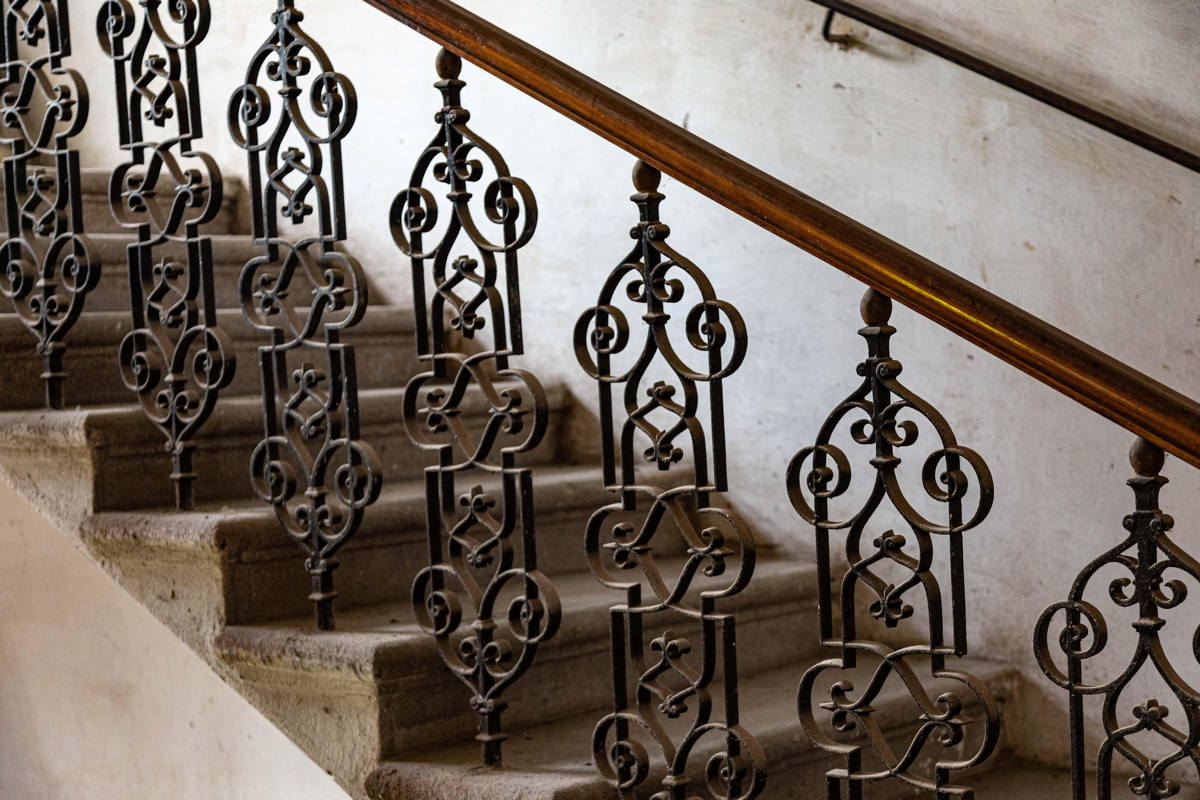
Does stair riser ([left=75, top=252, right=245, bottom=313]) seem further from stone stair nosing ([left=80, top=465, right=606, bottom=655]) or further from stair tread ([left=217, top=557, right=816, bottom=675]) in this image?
stair tread ([left=217, top=557, right=816, bottom=675])

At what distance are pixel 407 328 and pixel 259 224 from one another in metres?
1.30

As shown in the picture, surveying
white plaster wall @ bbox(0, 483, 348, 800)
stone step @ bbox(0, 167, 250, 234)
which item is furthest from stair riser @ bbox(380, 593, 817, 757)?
stone step @ bbox(0, 167, 250, 234)

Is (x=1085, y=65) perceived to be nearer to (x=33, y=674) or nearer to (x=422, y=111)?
(x=422, y=111)

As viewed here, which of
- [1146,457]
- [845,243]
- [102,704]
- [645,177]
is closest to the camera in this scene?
[1146,457]

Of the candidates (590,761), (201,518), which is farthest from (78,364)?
(590,761)

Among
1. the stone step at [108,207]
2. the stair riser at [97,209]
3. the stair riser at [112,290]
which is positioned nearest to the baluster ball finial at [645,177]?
the stair riser at [112,290]

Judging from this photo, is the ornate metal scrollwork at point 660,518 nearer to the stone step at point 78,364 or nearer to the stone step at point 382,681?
the stone step at point 382,681

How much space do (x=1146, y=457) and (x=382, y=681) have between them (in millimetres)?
1262

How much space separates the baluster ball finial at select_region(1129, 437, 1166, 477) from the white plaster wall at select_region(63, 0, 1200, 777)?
1.23 meters

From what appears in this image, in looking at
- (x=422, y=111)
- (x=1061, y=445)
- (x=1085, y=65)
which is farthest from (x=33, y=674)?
(x=1085, y=65)

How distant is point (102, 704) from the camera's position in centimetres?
435

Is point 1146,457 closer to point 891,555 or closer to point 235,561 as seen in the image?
point 891,555

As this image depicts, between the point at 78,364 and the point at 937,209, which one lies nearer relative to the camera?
the point at 78,364

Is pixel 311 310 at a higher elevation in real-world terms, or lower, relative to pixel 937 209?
lower
